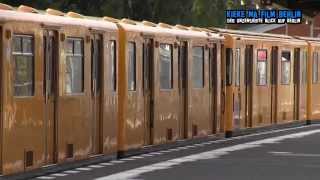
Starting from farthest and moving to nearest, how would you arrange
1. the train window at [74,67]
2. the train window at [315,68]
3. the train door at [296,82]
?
the train window at [315,68], the train door at [296,82], the train window at [74,67]

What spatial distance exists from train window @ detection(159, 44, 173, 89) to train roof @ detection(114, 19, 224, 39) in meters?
0.32

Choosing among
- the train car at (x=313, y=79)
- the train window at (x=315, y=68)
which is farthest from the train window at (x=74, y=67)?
the train window at (x=315, y=68)

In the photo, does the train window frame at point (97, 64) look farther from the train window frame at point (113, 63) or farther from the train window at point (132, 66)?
the train window at point (132, 66)

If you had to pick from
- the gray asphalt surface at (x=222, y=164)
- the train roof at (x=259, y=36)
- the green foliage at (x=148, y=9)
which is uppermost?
the green foliage at (x=148, y=9)

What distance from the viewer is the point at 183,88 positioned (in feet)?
73.2

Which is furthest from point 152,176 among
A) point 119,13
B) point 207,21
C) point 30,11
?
point 207,21

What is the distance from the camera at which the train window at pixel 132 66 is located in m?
19.2

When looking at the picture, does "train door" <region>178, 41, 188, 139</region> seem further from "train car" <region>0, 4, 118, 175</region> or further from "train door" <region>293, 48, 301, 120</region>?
"train door" <region>293, 48, 301, 120</region>

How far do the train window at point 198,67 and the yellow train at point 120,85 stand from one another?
0.08 feet

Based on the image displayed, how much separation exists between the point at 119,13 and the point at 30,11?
27007mm

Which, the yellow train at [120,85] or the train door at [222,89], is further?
the train door at [222,89]

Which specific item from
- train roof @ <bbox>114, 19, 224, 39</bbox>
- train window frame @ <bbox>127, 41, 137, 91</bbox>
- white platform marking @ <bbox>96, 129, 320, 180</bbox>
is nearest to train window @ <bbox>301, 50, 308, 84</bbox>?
white platform marking @ <bbox>96, 129, 320, 180</bbox>

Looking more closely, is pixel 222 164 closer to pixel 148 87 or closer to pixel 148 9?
pixel 148 87

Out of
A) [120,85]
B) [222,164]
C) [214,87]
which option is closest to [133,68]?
[120,85]
